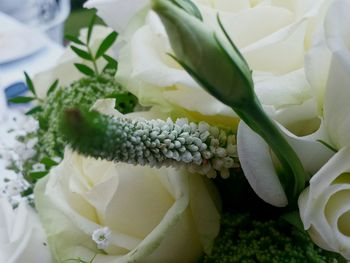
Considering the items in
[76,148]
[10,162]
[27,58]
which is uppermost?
[76,148]

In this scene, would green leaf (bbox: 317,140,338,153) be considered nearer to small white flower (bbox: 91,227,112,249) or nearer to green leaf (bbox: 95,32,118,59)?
small white flower (bbox: 91,227,112,249)

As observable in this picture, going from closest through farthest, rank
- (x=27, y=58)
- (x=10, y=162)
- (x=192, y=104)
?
(x=192, y=104) < (x=10, y=162) < (x=27, y=58)

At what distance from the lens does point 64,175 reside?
1.42 feet

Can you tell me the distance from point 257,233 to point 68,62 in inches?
11.4

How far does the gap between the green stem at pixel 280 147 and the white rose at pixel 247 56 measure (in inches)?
1.1

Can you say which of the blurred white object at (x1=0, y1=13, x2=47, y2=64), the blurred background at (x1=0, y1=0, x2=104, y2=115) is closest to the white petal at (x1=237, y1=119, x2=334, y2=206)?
the blurred background at (x1=0, y1=0, x2=104, y2=115)

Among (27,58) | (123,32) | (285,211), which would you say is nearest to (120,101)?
(123,32)

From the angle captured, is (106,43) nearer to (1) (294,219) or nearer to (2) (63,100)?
(2) (63,100)

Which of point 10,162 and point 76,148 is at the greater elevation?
point 76,148

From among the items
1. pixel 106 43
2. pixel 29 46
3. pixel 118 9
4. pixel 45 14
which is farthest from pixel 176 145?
pixel 45 14

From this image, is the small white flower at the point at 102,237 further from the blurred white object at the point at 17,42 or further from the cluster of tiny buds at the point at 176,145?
the blurred white object at the point at 17,42

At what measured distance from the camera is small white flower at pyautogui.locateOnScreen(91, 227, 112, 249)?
39 centimetres

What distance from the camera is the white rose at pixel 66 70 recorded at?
0.59m

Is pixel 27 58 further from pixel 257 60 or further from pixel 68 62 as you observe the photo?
pixel 257 60
